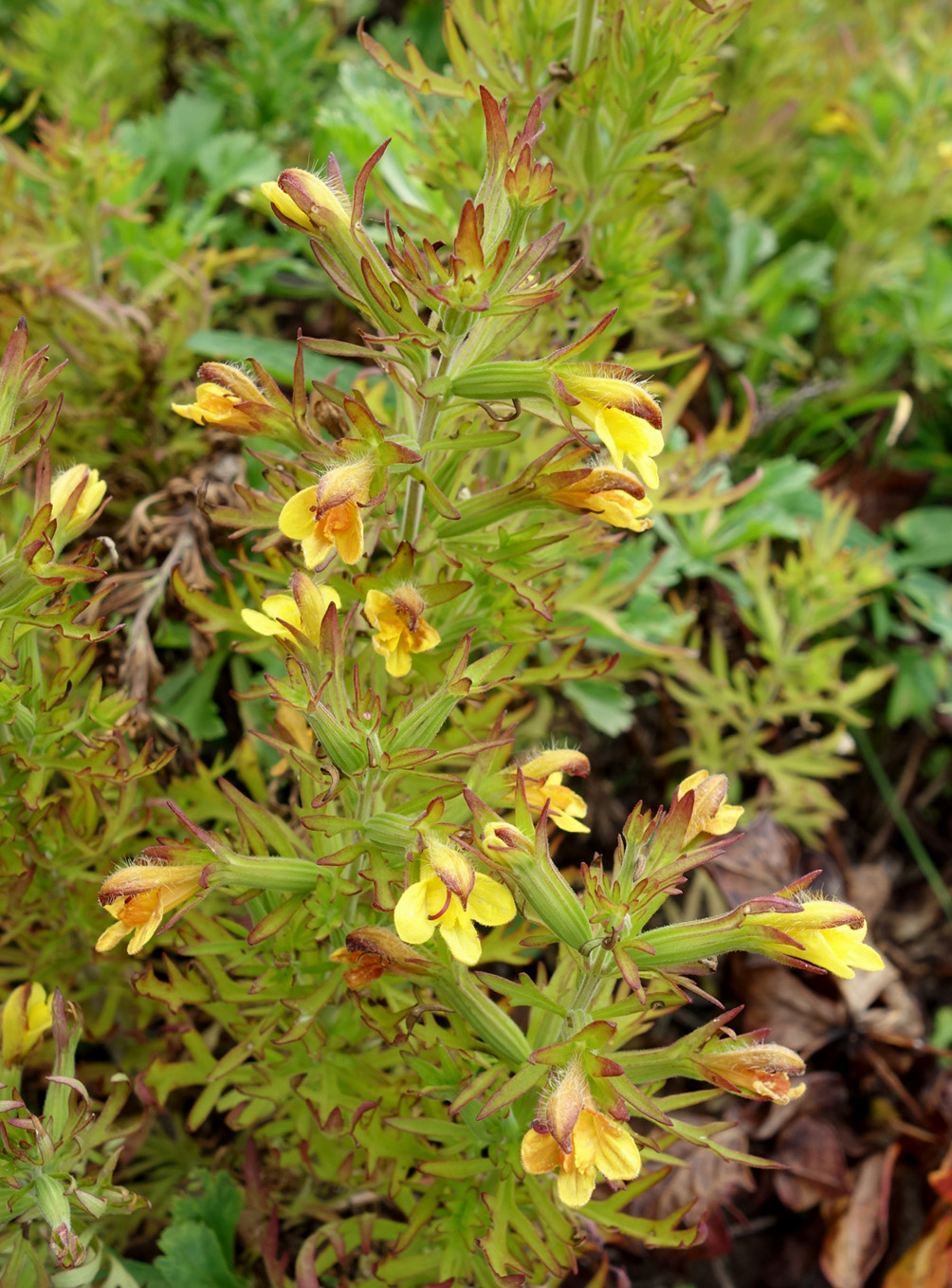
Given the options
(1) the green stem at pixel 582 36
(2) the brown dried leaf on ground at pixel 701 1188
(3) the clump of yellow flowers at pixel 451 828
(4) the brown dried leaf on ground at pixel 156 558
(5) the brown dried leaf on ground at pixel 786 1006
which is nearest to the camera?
(3) the clump of yellow flowers at pixel 451 828

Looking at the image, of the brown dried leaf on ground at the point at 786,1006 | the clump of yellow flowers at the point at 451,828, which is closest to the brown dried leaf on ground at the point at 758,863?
the brown dried leaf on ground at the point at 786,1006

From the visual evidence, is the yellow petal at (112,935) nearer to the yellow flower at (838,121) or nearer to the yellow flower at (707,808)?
the yellow flower at (707,808)

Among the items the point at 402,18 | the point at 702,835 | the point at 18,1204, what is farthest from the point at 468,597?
the point at 402,18

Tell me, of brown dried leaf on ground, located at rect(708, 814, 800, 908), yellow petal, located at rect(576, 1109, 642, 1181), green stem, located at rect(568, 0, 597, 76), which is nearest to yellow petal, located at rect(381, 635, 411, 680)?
yellow petal, located at rect(576, 1109, 642, 1181)

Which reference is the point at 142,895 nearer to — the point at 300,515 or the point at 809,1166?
the point at 300,515

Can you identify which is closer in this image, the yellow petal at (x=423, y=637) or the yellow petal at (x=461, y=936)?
the yellow petal at (x=461, y=936)

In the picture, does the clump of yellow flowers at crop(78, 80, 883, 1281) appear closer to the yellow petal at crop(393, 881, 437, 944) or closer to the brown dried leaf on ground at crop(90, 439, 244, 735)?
the yellow petal at crop(393, 881, 437, 944)
